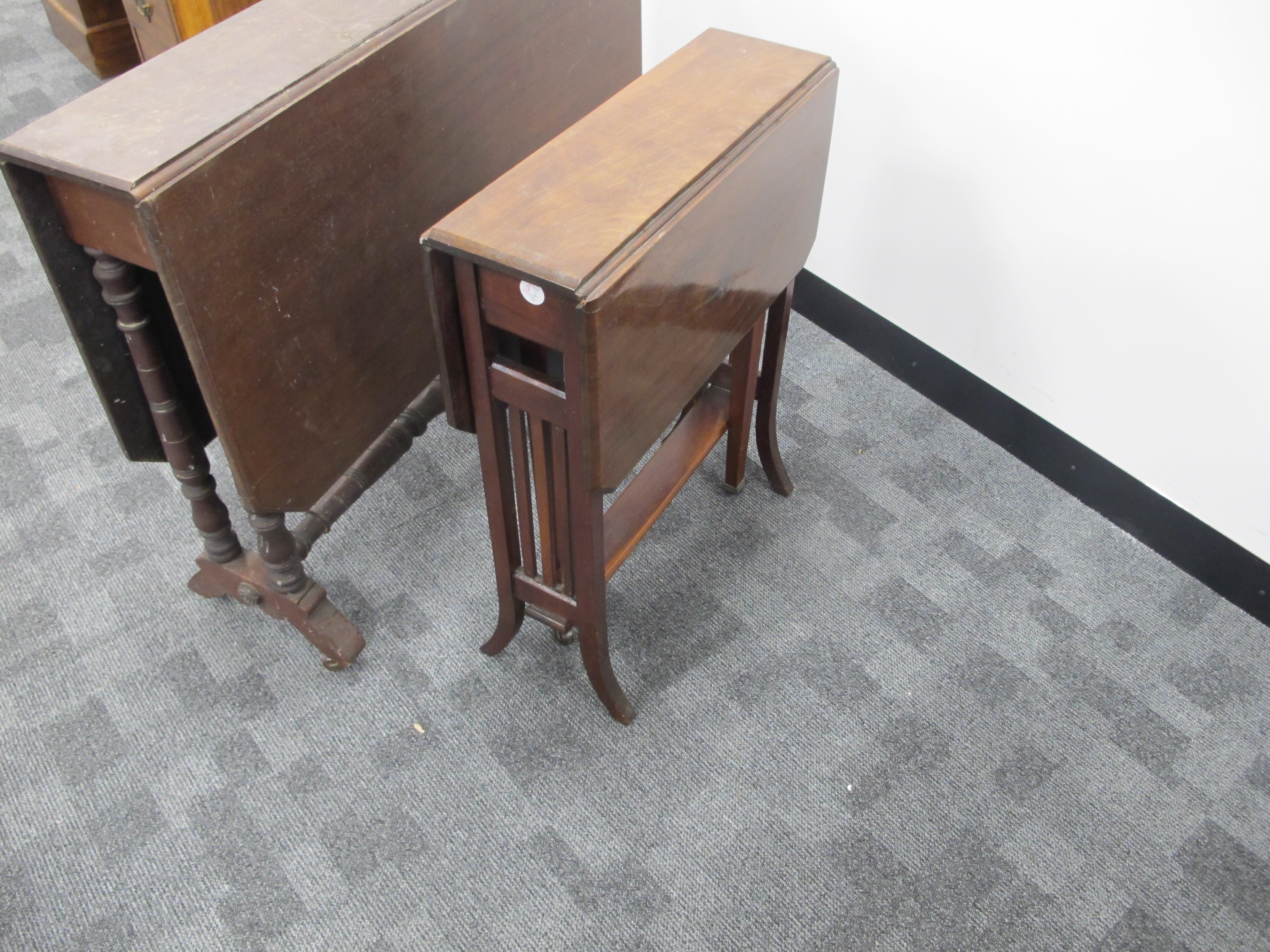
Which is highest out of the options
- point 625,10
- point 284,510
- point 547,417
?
point 625,10

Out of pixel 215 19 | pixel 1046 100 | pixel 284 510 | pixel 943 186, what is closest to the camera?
pixel 284 510

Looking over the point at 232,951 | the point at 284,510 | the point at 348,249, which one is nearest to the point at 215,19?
the point at 348,249

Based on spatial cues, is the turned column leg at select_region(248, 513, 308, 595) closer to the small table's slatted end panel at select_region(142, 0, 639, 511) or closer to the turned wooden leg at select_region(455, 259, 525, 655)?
the small table's slatted end panel at select_region(142, 0, 639, 511)

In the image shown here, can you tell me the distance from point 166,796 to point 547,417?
833 millimetres

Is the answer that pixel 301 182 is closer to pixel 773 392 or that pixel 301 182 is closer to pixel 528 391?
pixel 528 391

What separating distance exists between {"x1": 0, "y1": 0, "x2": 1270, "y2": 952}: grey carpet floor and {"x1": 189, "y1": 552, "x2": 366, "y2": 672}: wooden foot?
43 millimetres

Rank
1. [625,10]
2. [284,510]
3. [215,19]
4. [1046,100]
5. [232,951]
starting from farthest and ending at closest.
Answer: [215,19] → [625,10] → [1046,100] → [284,510] → [232,951]

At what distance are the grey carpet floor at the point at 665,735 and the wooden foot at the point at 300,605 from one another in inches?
1.7

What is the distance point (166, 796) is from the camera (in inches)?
54.9

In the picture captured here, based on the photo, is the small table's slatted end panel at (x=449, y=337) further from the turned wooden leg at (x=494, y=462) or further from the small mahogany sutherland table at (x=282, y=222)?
the small mahogany sutherland table at (x=282, y=222)

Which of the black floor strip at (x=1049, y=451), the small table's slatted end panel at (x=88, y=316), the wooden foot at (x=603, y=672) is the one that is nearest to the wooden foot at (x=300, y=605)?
the small table's slatted end panel at (x=88, y=316)

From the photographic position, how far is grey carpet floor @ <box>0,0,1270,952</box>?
1304 mm

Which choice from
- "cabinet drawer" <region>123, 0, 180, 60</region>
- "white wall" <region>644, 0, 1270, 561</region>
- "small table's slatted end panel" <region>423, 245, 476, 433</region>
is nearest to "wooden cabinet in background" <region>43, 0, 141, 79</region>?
"cabinet drawer" <region>123, 0, 180, 60</region>

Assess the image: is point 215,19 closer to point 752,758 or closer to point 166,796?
point 166,796
